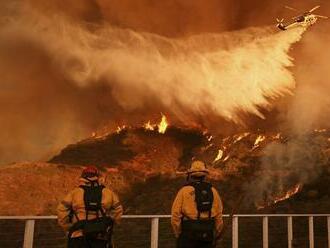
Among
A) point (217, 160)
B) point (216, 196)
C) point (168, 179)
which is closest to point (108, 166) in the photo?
point (168, 179)

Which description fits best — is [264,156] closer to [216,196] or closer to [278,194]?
[278,194]

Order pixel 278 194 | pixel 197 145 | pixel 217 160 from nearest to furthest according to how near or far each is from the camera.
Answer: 1. pixel 278 194
2. pixel 217 160
3. pixel 197 145

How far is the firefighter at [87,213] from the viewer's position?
18.4 ft

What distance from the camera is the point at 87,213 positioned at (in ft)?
18.5

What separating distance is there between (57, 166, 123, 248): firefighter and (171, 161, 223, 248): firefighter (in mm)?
861

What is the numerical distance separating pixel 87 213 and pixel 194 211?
4.21 ft

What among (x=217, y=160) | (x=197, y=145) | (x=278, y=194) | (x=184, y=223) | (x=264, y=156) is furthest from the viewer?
(x=197, y=145)

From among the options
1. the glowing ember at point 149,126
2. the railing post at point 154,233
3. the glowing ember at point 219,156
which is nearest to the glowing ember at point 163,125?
the glowing ember at point 149,126

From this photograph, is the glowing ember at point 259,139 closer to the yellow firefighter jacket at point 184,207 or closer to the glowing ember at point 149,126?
the glowing ember at point 149,126

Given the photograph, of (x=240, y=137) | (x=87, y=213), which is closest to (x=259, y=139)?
(x=240, y=137)

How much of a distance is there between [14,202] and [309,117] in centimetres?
2274

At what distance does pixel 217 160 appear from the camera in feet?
120

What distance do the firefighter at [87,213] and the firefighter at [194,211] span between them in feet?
2.82

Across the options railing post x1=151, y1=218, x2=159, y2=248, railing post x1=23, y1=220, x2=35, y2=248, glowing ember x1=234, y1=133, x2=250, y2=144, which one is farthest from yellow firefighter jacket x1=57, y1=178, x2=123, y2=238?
glowing ember x1=234, y1=133, x2=250, y2=144
